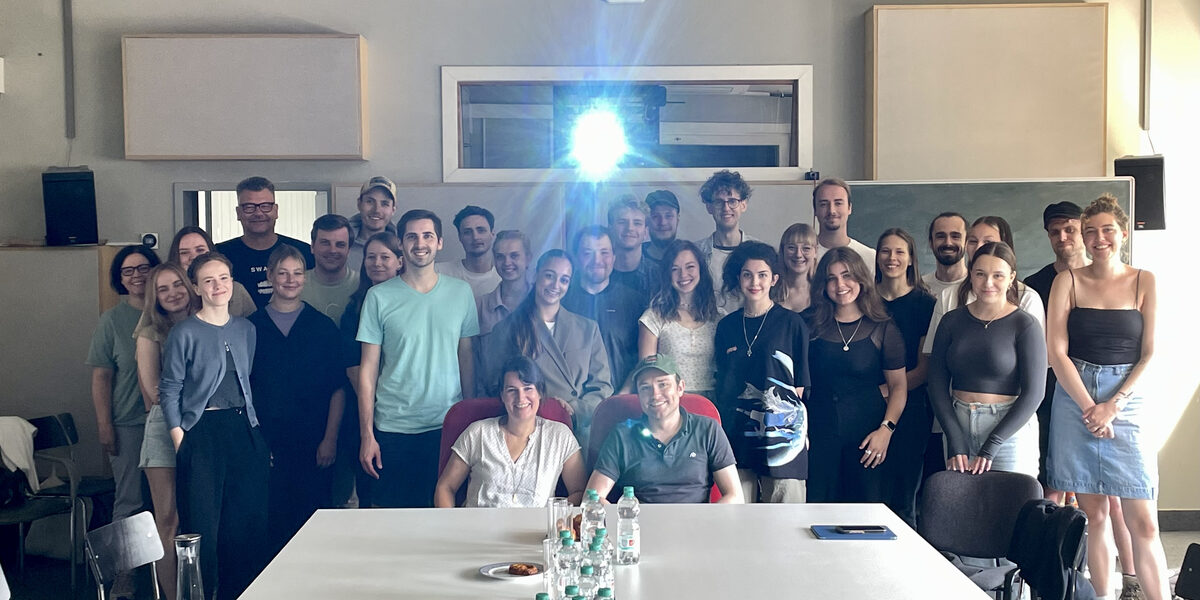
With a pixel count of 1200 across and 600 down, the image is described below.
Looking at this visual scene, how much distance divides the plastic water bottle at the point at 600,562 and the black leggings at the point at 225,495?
2384mm

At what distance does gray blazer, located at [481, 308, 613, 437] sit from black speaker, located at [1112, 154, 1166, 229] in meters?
3.15

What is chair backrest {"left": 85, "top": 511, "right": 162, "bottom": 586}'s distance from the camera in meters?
2.97

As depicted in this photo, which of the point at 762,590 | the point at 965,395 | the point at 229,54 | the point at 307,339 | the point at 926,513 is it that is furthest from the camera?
the point at 229,54

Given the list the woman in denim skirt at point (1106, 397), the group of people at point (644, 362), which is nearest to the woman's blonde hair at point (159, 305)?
the group of people at point (644, 362)

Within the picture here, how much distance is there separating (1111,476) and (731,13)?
10.2ft

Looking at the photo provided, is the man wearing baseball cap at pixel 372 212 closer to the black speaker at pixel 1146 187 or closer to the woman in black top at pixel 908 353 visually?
the woman in black top at pixel 908 353

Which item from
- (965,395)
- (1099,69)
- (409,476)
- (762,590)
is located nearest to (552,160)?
(409,476)

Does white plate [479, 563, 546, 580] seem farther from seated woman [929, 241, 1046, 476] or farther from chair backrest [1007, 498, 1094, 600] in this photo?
seated woman [929, 241, 1046, 476]

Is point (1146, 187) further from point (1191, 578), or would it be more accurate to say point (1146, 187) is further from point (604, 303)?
point (1191, 578)

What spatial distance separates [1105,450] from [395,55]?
409cm

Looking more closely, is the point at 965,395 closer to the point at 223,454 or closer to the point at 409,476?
the point at 409,476

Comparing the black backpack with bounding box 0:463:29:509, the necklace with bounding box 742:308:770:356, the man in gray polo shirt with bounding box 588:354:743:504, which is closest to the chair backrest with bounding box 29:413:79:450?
the black backpack with bounding box 0:463:29:509

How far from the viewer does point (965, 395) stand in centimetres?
439

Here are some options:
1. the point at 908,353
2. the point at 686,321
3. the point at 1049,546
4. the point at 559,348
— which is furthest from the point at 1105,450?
the point at 559,348
